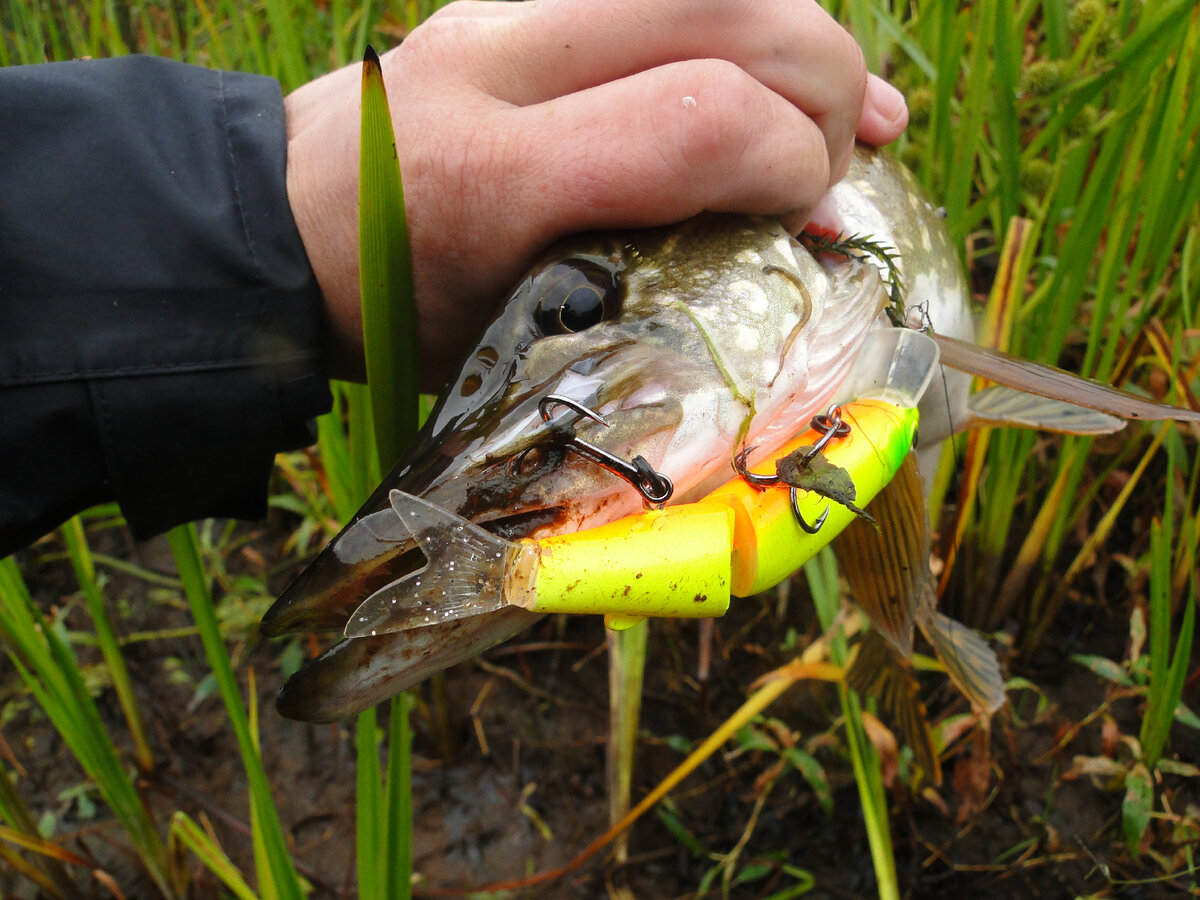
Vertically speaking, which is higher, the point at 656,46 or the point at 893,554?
the point at 656,46

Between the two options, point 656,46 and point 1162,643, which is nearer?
point 656,46

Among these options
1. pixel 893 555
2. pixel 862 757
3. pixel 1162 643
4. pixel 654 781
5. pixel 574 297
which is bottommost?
pixel 654 781

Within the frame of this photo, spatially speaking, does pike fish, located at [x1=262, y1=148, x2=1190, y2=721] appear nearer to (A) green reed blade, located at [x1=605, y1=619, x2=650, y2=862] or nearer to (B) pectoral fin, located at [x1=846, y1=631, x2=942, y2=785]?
(B) pectoral fin, located at [x1=846, y1=631, x2=942, y2=785]

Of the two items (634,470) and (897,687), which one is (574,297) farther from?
(897,687)

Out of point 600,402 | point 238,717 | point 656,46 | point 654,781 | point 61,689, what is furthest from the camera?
point 654,781

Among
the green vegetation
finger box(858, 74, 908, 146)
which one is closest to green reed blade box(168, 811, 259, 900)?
the green vegetation

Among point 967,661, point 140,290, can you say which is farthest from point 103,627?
point 967,661

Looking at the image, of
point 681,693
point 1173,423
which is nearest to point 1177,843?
point 1173,423
